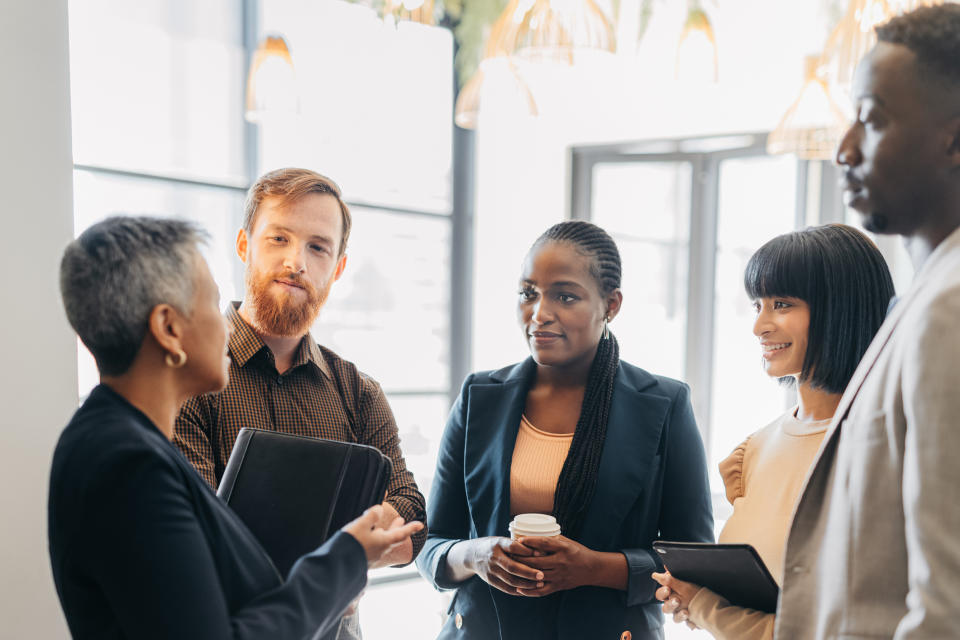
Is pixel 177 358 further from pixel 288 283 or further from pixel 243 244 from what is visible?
pixel 243 244

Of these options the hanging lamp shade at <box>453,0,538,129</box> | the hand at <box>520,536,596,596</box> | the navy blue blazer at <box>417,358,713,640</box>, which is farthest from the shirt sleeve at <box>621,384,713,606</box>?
the hanging lamp shade at <box>453,0,538,129</box>

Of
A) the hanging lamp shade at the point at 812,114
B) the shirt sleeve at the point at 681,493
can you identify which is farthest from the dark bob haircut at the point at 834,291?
the hanging lamp shade at the point at 812,114

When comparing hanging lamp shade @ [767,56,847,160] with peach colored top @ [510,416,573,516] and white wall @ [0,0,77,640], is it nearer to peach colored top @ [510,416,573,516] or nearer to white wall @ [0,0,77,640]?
peach colored top @ [510,416,573,516]

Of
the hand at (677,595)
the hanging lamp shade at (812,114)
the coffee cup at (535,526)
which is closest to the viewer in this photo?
the hand at (677,595)

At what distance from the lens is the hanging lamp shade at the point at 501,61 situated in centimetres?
226

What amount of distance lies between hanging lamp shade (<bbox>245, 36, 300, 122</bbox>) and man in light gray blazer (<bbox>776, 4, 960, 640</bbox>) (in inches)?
101

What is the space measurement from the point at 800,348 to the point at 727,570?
1.53 feet

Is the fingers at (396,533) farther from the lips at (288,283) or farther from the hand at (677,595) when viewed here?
the lips at (288,283)

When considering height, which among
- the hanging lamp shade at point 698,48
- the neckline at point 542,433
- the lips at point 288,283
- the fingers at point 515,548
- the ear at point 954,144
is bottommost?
the fingers at point 515,548

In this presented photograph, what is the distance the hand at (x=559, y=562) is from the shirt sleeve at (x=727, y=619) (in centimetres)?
24

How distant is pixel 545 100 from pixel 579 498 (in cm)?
372

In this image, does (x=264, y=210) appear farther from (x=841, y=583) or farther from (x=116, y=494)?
(x=841, y=583)

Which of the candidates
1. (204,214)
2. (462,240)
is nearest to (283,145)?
(204,214)

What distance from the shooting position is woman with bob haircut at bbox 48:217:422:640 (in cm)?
87
